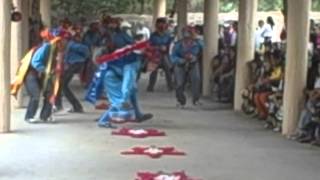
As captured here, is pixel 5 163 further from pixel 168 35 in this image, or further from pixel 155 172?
pixel 168 35

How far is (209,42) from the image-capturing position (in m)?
22.5

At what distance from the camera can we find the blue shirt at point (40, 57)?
15664 mm

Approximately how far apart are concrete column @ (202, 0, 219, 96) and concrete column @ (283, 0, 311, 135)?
7.23 m

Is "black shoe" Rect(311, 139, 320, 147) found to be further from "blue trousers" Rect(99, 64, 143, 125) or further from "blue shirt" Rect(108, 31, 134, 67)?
"blue shirt" Rect(108, 31, 134, 67)

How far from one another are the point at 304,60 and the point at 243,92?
3.68 metres

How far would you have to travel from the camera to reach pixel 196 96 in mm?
19859

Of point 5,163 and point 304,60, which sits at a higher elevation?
point 304,60

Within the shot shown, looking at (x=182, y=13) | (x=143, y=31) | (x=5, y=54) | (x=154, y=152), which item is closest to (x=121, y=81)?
(x=5, y=54)

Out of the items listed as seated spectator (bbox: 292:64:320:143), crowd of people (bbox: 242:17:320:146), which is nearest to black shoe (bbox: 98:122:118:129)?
crowd of people (bbox: 242:17:320:146)

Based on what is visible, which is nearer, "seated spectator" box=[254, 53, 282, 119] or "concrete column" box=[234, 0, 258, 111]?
"seated spectator" box=[254, 53, 282, 119]

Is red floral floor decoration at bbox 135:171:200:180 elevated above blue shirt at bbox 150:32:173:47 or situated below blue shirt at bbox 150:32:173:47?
below

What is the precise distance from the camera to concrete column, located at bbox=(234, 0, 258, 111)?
61.9 feet

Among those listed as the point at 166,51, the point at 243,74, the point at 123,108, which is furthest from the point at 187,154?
the point at 166,51

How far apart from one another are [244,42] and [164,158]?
6880 mm
